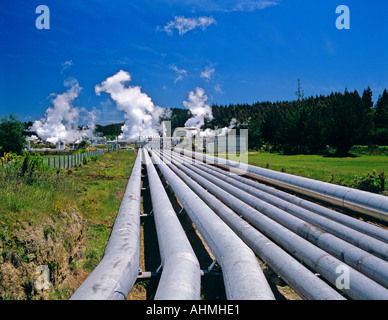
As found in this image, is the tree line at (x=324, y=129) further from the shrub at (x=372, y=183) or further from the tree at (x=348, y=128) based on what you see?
the shrub at (x=372, y=183)

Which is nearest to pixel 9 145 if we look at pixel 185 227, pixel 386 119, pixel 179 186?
pixel 179 186

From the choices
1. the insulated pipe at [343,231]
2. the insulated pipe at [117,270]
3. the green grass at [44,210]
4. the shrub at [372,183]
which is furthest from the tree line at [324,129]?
the insulated pipe at [117,270]

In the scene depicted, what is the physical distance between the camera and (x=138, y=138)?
66.9 m

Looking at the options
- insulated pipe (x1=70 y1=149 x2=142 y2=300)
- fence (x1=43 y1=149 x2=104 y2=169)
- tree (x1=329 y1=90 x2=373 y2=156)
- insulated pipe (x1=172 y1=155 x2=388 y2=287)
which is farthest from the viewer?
tree (x1=329 y1=90 x2=373 y2=156)

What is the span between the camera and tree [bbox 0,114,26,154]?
3356 centimetres

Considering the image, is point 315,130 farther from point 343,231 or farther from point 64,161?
point 343,231

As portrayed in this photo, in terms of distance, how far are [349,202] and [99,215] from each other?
27.0 feet

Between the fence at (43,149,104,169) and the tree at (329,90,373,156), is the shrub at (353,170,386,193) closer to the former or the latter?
the fence at (43,149,104,169)

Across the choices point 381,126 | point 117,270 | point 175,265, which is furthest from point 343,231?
point 381,126

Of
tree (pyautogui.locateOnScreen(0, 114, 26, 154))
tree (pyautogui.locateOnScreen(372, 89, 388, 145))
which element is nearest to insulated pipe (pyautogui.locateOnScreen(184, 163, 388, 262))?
tree (pyautogui.locateOnScreen(0, 114, 26, 154))

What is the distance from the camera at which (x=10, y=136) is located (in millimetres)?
34156

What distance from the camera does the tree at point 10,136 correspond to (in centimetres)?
3356

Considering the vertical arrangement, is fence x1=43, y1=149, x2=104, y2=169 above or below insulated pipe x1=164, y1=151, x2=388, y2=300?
above
